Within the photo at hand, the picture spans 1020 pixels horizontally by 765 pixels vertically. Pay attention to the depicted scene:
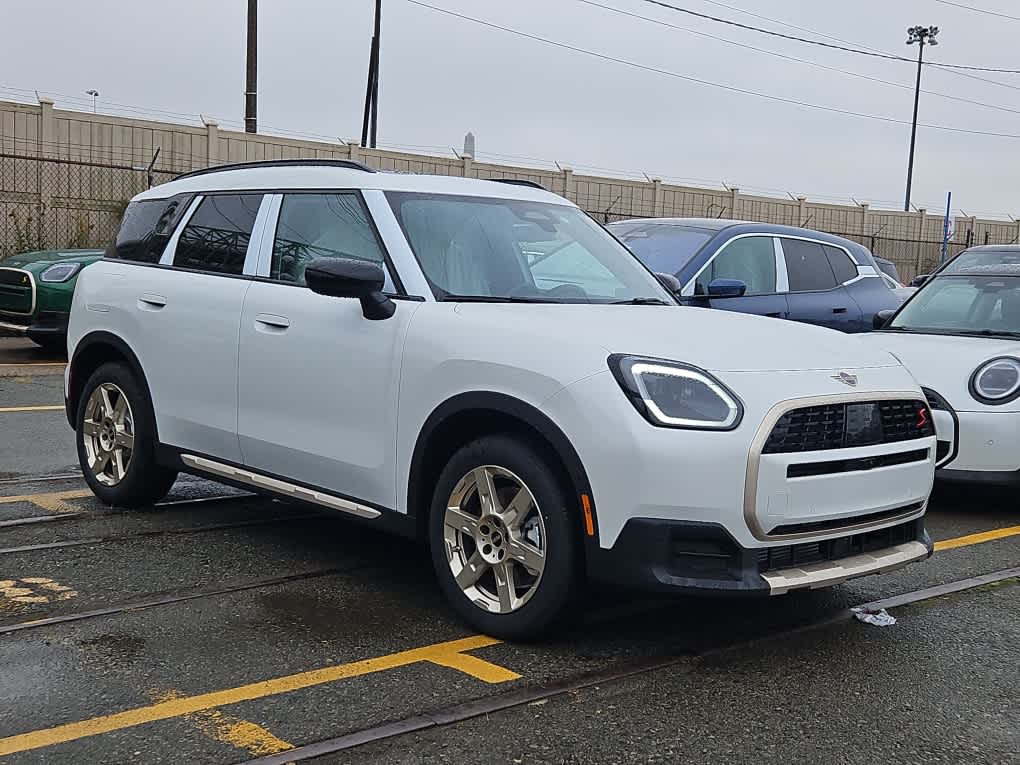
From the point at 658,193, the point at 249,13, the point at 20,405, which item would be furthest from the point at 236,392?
the point at 658,193

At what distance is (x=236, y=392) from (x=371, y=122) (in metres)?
32.0

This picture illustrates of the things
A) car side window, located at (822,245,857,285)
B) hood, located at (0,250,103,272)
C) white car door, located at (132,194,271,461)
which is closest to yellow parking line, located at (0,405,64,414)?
hood, located at (0,250,103,272)

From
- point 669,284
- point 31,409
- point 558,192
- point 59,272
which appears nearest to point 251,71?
point 558,192

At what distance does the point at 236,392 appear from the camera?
543cm

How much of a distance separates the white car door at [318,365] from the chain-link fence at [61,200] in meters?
15.7

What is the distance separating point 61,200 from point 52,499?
50.7 ft

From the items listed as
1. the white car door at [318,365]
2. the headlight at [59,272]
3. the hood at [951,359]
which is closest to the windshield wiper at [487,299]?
the white car door at [318,365]

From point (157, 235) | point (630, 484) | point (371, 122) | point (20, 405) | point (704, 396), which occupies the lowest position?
point (20, 405)

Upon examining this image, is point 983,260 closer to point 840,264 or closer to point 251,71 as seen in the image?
point 840,264

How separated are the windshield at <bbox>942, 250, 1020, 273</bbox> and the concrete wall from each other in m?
12.3

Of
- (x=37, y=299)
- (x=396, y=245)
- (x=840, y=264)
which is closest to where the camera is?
(x=396, y=245)

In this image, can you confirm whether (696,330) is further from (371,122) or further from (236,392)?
(371,122)

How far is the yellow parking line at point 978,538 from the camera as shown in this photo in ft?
20.7

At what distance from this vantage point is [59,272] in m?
13.3
